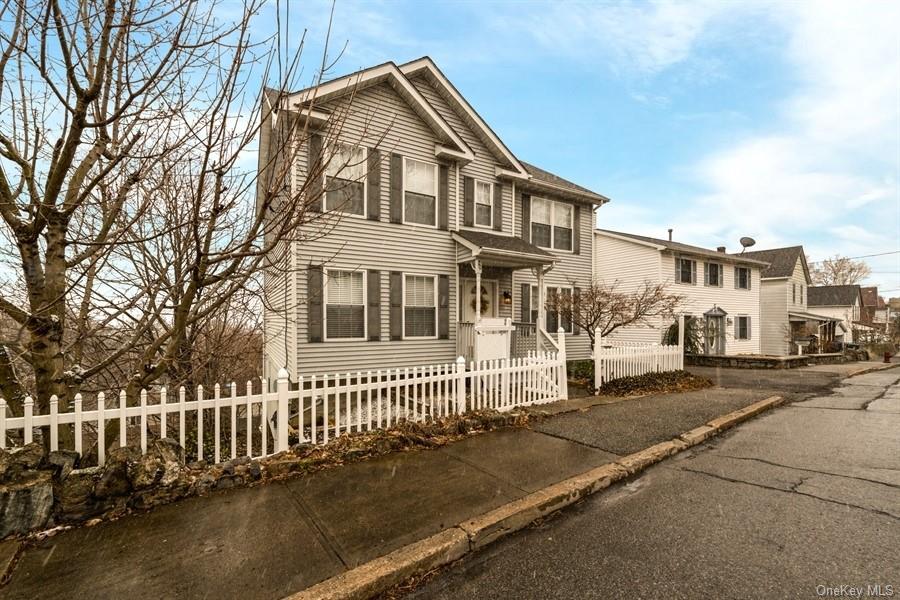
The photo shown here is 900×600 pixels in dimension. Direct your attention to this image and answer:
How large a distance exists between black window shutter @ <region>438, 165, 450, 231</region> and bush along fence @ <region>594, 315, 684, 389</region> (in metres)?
4.95

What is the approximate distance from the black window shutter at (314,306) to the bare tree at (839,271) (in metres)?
66.4

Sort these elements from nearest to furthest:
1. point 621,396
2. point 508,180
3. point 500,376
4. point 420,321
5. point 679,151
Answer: point 500,376 → point 621,396 → point 420,321 → point 508,180 → point 679,151

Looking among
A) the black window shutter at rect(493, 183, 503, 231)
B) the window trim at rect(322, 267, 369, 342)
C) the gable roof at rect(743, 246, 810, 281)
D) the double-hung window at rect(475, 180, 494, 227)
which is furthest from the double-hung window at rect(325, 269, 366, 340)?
the gable roof at rect(743, 246, 810, 281)

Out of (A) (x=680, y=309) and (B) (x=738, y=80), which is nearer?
(B) (x=738, y=80)

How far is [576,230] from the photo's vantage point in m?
13.9

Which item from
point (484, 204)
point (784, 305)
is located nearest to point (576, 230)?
point (484, 204)

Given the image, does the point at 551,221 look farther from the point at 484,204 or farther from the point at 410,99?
the point at 410,99

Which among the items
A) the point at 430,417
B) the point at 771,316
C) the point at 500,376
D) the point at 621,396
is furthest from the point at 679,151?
the point at 430,417

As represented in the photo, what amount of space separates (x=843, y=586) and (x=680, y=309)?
1886 cm

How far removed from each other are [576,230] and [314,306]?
966cm

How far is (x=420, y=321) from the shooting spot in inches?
401

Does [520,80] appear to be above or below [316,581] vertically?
above

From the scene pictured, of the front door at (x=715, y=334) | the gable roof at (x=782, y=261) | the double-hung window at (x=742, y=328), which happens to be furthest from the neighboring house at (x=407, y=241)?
the gable roof at (x=782, y=261)

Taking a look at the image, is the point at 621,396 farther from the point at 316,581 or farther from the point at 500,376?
the point at 316,581
